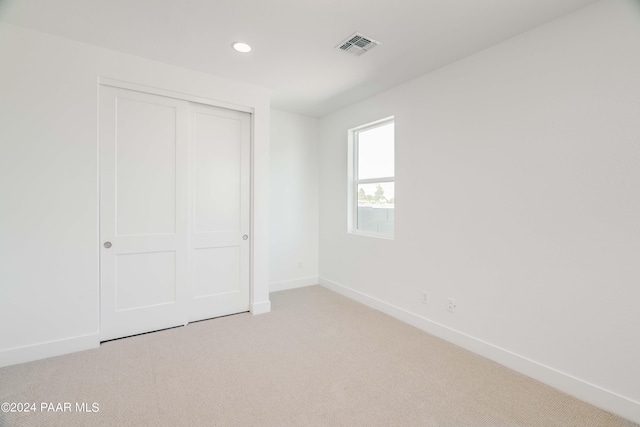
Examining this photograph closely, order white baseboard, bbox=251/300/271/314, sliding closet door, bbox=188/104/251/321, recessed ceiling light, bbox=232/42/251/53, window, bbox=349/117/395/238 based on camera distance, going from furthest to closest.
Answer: window, bbox=349/117/395/238 < white baseboard, bbox=251/300/271/314 < sliding closet door, bbox=188/104/251/321 < recessed ceiling light, bbox=232/42/251/53

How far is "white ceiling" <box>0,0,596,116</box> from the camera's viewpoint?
6.46 ft

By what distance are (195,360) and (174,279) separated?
0.96 m

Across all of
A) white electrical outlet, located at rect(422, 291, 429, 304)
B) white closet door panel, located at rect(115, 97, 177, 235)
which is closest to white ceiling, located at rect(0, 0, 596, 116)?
white closet door panel, located at rect(115, 97, 177, 235)

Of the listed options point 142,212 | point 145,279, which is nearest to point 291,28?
point 142,212

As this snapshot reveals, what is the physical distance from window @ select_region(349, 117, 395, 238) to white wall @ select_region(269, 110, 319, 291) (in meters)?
0.77

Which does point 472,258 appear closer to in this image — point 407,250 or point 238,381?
point 407,250

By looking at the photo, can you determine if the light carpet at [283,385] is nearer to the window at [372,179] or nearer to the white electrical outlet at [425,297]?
the white electrical outlet at [425,297]

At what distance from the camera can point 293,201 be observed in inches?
174

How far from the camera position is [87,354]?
7.86ft

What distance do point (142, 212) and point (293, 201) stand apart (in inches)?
83.1

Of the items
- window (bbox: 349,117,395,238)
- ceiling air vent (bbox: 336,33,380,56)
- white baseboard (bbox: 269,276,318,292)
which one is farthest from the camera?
white baseboard (bbox: 269,276,318,292)

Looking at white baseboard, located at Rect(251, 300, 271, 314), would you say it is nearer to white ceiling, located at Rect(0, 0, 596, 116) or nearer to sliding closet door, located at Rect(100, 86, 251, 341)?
sliding closet door, located at Rect(100, 86, 251, 341)

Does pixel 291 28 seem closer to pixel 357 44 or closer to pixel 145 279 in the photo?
pixel 357 44

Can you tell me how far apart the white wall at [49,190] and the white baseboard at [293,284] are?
2.17m
